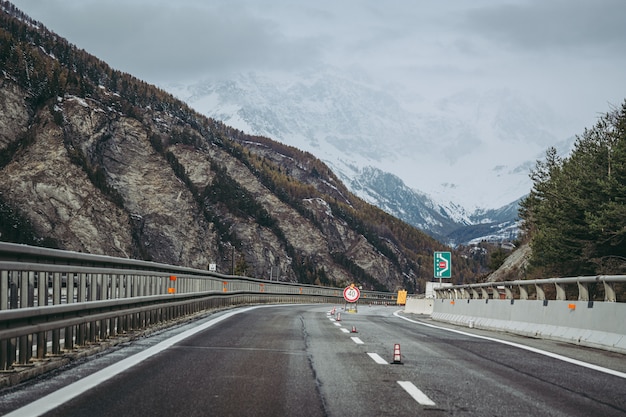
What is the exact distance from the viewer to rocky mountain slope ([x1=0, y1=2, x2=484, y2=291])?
121750mm

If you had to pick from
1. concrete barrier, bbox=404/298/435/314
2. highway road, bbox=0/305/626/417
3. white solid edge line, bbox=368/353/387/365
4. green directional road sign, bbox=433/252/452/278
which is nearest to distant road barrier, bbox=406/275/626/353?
highway road, bbox=0/305/626/417

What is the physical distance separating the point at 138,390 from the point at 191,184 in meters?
154

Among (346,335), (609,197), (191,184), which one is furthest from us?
(191,184)

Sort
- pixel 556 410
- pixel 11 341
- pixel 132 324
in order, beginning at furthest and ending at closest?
pixel 132 324 < pixel 11 341 < pixel 556 410

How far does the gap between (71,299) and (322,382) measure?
3.51 metres

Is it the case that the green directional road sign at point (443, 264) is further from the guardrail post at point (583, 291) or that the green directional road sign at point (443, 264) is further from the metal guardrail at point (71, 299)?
the guardrail post at point (583, 291)

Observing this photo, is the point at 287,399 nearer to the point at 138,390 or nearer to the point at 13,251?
the point at 138,390

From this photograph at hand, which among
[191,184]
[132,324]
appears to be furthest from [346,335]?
[191,184]

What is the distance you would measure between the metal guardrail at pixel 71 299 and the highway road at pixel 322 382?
466 mm

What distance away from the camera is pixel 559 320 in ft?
52.8

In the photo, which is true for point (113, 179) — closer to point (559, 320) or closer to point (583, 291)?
point (559, 320)

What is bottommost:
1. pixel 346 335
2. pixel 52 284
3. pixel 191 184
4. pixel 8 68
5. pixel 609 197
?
pixel 346 335

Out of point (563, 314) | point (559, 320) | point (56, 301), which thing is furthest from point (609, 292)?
point (56, 301)

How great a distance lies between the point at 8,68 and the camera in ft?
466
